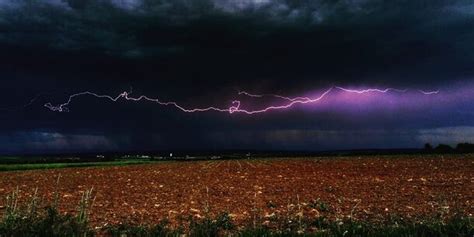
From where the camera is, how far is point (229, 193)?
18.5m

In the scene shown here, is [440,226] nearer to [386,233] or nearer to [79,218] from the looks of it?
[386,233]

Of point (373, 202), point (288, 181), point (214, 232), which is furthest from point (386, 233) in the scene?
point (288, 181)

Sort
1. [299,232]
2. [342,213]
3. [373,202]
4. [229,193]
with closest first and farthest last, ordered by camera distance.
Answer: [299,232]
[342,213]
[373,202]
[229,193]

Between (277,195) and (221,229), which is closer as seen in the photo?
(221,229)

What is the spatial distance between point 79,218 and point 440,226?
715cm

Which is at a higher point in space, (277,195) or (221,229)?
(277,195)

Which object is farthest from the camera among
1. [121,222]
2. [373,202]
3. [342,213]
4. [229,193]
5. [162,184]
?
[162,184]

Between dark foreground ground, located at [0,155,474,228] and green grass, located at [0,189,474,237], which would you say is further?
dark foreground ground, located at [0,155,474,228]

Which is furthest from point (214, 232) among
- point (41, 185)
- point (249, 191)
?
point (41, 185)

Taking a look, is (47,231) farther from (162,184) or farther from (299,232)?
(162,184)

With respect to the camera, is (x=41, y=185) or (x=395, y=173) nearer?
(x=41, y=185)

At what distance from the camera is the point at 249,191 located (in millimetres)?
19047

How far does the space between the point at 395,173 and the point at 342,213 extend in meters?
12.6

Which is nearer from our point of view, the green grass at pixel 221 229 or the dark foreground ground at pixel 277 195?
the green grass at pixel 221 229
